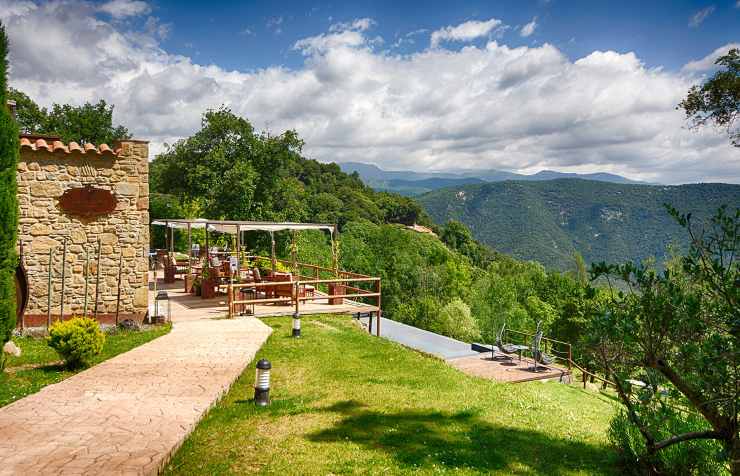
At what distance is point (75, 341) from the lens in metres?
7.39

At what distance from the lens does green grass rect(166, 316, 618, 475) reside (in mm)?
4867

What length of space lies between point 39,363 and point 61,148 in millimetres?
4415

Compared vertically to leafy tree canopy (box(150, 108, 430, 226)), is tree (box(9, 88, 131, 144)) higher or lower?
higher

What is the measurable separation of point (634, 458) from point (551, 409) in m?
2.72

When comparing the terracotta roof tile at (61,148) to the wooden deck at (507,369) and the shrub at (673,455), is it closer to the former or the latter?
the shrub at (673,455)

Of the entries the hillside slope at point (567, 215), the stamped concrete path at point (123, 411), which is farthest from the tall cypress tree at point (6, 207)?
the hillside slope at point (567, 215)

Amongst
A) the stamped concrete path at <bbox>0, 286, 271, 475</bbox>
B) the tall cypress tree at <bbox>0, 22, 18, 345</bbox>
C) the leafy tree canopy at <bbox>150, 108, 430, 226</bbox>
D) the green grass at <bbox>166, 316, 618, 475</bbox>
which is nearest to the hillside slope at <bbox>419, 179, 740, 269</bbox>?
the leafy tree canopy at <bbox>150, 108, 430, 226</bbox>

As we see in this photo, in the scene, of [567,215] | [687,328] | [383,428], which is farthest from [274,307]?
[567,215]

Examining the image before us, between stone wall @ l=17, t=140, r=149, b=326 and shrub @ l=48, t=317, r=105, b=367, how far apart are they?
2993 millimetres

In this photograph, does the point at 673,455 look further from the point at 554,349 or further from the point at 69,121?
the point at 69,121

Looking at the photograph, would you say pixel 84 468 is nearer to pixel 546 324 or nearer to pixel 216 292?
pixel 216 292

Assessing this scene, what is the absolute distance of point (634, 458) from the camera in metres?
5.01

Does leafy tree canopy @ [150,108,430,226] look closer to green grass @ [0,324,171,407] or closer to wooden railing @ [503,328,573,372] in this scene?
wooden railing @ [503,328,573,372]

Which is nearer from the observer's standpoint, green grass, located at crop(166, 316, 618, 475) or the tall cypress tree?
green grass, located at crop(166, 316, 618, 475)
